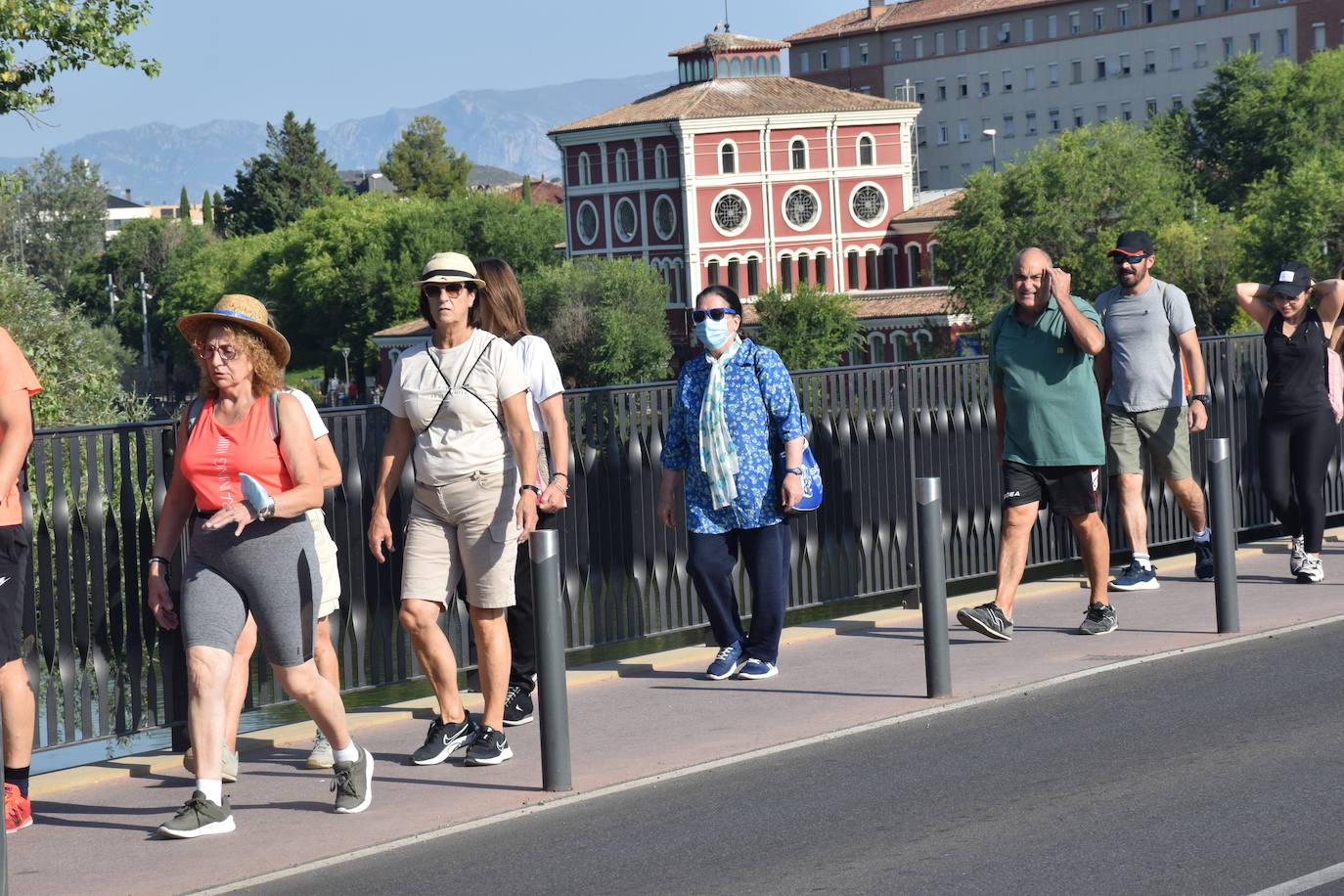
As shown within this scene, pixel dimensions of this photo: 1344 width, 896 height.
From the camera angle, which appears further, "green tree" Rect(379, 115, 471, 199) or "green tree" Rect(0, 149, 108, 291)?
"green tree" Rect(379, 115, 471, 199)

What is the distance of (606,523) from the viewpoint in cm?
941

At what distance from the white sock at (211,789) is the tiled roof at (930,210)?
105m

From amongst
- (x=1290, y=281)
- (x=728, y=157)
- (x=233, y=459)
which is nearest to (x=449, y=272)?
(x=233, y=459)

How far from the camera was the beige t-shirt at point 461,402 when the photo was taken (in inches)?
281

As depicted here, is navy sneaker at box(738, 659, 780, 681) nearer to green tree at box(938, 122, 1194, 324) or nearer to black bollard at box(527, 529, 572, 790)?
black bollard at box(527, 529, 572, 790)

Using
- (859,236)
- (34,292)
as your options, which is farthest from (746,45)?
(34,292)

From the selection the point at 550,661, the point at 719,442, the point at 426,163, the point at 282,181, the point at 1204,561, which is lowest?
the point at 1204,561

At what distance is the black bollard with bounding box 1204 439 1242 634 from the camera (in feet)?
30.4

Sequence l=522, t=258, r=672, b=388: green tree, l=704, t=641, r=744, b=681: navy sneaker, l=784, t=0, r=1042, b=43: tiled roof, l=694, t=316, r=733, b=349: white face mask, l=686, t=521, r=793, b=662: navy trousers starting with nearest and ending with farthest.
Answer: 1. l=694, t=316, r=733, b=349: white face mask
2. l=686, t=521, r=793, b=662: navy trousers
3. l=704, t=641, r=744, b=681: navy sneaker
4. l=522, t=258, r=672, b=388: green tree
5. l=784, t=0, r=1042, b=43: tiled roof

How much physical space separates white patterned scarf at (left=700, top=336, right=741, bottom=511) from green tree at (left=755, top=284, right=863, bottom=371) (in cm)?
9488

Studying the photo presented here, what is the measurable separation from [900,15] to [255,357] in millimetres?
151234

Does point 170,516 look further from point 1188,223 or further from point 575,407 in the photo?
point 1188,223

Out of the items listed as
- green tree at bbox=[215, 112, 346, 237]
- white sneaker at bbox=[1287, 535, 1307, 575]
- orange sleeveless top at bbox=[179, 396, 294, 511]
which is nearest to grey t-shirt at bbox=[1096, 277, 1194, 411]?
white sneaker at bbox=[1287, 535, 1307, 575]

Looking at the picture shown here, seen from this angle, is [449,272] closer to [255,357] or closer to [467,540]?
[467,540]
